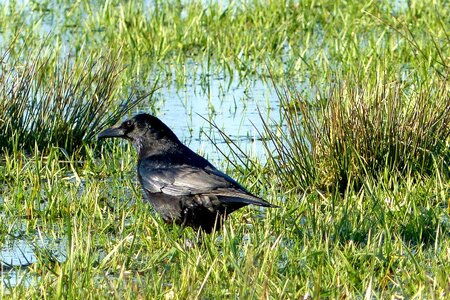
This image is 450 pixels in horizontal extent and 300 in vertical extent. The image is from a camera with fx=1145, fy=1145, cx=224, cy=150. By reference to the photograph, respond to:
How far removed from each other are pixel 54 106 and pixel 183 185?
1854 mm

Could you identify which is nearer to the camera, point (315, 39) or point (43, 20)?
point (315, 39)

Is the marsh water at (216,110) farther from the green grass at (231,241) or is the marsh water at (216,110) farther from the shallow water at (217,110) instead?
the green grass at (231,241)

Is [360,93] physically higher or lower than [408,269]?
higher

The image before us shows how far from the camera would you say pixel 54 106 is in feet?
23.2

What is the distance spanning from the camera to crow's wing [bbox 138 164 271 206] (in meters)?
5.29

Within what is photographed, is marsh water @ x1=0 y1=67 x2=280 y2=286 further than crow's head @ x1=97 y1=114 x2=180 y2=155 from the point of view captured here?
Yes

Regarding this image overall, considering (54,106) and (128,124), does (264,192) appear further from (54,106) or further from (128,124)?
(54,106)

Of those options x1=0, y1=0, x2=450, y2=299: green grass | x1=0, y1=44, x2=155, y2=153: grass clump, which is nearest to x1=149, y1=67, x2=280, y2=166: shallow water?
x1=0, y1=0, x2=450, y2=299: green grass

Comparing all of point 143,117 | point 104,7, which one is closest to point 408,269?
point 143,117

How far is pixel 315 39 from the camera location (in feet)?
34.1

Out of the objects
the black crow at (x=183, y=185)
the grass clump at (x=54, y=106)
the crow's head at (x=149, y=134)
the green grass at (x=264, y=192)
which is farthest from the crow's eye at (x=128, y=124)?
the grass clump at (x=54, y=106)

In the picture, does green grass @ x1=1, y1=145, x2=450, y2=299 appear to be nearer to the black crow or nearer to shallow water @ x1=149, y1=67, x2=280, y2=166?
the black crow

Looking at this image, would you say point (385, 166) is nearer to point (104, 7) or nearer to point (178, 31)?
point (178, 31)

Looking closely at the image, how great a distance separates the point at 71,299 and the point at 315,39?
6.57 metres
